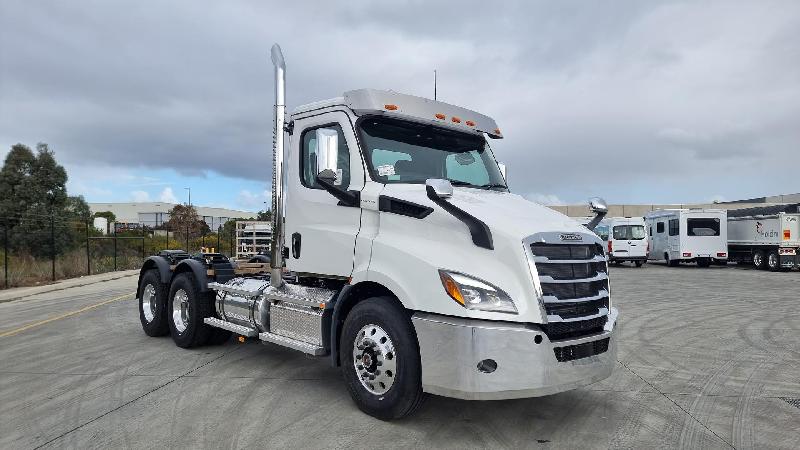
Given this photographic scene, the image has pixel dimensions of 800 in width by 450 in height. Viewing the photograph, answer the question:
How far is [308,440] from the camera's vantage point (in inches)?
168

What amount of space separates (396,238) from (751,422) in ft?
11.2

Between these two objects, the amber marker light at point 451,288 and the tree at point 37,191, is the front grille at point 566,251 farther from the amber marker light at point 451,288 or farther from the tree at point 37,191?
the tree at point 37,191

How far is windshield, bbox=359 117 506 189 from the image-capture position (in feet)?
16.8

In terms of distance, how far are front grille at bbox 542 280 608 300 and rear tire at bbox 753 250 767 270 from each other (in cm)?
2648

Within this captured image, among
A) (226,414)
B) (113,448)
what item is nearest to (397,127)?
(226,414)

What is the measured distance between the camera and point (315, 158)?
17.4 feet

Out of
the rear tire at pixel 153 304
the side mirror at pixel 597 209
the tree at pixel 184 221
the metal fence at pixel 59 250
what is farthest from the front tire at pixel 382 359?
the tree at pixel 184 221

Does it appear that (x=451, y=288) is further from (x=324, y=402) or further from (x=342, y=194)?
(x=324, y=402)

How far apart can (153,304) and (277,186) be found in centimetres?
383

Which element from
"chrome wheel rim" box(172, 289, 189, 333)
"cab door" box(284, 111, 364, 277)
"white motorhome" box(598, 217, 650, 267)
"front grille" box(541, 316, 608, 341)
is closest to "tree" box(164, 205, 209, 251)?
"white motorhome" box(598, 217, 650, 267)

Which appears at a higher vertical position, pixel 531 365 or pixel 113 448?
pixel 531 365

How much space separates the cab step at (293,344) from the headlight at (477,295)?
1664 mm

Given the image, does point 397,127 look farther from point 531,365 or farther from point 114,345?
point 114,345

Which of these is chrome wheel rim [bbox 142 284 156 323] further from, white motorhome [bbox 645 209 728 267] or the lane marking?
white motorhome [bbox 645 209 728 267]
